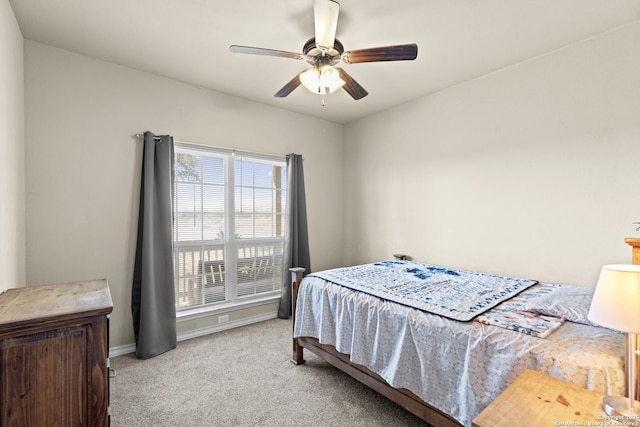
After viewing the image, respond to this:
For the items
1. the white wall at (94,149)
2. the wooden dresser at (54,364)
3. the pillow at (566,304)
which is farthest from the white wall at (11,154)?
the pillow at (566,304)

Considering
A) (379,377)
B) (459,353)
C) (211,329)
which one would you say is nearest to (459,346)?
(459,353)

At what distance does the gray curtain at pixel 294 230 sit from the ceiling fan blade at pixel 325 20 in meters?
1.96

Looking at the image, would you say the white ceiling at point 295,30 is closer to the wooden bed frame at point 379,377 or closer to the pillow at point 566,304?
the wooden bed frame at point 379,377

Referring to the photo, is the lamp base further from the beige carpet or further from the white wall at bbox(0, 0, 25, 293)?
the white wall at bbox(0, 0, 25, 293)

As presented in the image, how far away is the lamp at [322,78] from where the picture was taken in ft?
7.18

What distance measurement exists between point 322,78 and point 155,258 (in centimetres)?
228

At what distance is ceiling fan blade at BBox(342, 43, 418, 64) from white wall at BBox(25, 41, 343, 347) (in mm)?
1957

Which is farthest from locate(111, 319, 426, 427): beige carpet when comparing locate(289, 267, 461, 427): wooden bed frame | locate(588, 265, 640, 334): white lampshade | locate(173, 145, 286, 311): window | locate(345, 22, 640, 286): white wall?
locate(345, 22, 640, 286): white wall

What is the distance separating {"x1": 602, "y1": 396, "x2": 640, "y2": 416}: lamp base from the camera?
3.16ft

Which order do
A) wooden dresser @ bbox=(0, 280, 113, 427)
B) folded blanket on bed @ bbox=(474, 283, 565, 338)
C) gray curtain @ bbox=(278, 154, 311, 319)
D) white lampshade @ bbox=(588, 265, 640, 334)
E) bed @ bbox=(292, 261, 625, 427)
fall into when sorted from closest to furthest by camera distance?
white lampshade @ bbox=(588, 265, 640, 334) < wooden dresser @ bbox=(0, 280, 113, 427) < bed @ bbox=(292, 261, 625, 427) < folded blanket on bed @ bbox=(474, 283, 565, 338) < gray curtain @ bbox=(278, 154, 311, 319)

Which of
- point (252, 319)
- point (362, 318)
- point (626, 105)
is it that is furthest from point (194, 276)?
point (626, 105)

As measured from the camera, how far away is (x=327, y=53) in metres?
2.15

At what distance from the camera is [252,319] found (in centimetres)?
367

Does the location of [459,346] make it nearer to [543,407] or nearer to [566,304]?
[543,407]
